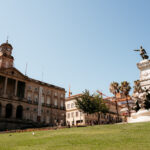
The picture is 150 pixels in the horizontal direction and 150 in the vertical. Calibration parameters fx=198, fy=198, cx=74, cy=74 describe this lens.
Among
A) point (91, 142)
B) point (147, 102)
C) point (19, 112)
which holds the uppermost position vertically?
point (19, 112)

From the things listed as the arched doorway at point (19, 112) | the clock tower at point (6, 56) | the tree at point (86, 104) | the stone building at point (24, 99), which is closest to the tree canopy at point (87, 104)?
the tree at point (86, 104)

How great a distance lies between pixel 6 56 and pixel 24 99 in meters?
14.7

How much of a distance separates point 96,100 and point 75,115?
25.7m

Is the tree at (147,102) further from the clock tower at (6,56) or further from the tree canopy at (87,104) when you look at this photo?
the clock tower at (6,56)

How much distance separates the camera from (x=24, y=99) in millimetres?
56906

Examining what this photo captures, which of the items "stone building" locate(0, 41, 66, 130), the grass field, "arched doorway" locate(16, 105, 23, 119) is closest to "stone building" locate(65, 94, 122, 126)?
"stone building" locate(0, 41, 66, 130)

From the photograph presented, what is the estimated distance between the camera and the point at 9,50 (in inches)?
2469

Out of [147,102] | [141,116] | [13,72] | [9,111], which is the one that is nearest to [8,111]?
[9,111]

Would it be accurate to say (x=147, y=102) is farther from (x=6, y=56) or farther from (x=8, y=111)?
(x=6, y=56)

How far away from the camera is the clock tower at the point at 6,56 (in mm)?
59438

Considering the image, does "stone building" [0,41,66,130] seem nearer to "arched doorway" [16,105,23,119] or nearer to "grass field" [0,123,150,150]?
"arched doorway" [16,105,23,119]

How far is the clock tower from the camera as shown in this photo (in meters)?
59.4

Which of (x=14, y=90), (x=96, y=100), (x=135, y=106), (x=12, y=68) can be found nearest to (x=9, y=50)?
(x=12, y=68)

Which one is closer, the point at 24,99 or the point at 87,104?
the point at 87,104
